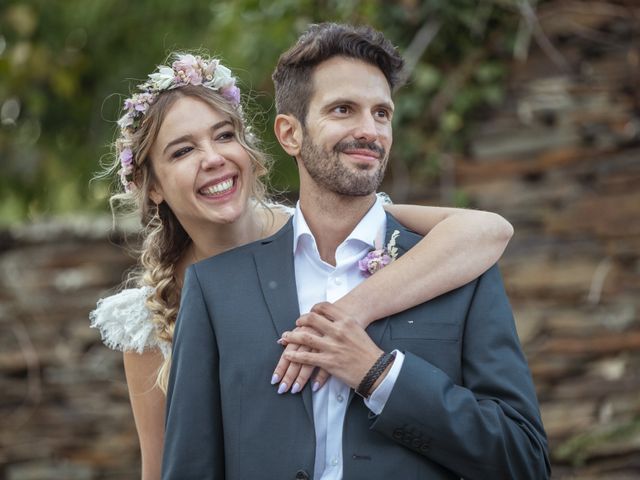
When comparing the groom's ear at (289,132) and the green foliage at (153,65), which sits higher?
the green foliage at (153,65)

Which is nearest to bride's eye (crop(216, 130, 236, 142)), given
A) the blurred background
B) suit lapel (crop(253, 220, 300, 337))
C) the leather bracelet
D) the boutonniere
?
suit lapel (crop(253, 220, 300, 337))

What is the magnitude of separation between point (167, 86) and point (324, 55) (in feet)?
2.38

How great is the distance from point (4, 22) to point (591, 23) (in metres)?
4.35

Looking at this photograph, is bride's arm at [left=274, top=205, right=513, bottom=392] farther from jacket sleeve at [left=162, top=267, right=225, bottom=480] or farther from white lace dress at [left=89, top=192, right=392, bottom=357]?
white lace dress at [left=89, top=192, right=392, bottom=357]

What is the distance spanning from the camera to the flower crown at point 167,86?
3418 millimetres

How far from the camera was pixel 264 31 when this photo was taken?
6.34m

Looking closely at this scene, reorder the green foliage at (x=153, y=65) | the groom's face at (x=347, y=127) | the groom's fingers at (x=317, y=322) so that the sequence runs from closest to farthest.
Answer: the groom's fingers at (x=317, y=322) → the groom's face at (x=347, y=127) → the green foliage at (x=153, y=65)

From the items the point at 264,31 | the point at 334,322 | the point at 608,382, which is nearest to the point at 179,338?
the point at 334,322

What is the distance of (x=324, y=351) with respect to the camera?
268cm

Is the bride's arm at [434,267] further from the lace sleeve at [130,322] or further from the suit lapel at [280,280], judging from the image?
the lace sleeve at [130,322]

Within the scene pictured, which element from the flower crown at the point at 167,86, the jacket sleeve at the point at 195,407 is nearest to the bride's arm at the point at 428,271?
the jacket sleeve at the point at 195,407

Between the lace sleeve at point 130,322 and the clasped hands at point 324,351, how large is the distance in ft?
3.02

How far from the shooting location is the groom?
2.61 meters

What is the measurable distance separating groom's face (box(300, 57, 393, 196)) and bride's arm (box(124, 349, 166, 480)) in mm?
1067
